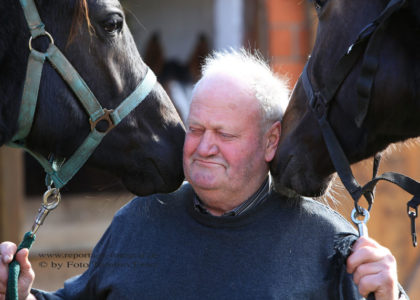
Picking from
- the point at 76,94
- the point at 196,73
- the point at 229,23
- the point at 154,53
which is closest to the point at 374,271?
the point at 76,94

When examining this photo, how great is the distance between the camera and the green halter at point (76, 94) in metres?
2.09

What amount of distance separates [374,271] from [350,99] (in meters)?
0.60

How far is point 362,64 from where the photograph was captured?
1994mm

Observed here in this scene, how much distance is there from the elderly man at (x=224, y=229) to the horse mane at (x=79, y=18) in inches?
18.6

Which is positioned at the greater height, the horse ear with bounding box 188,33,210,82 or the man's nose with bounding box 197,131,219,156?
the man's nose with bounding box 197,131,219,156

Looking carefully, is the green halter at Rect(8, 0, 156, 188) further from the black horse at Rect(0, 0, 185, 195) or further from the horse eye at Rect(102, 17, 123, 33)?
the horse eye at Rect(102, 17, 123, 33)

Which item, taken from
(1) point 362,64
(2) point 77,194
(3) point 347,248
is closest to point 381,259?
(3) point 347,248

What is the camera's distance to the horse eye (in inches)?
84.0

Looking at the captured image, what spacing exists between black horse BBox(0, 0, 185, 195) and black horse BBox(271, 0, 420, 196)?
1.42 feet

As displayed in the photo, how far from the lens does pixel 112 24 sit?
7.04 ft

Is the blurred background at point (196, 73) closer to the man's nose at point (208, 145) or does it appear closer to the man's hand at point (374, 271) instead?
the man's nose at point (208, 145)

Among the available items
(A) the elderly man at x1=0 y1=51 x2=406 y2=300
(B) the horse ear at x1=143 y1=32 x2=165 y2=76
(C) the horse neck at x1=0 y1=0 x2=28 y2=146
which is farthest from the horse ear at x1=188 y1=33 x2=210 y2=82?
(C) the horse neck at x1=0 y1=0 x2=28 y2=146

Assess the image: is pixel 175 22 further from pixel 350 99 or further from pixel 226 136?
pixel 350 99

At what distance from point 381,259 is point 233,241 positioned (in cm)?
52
